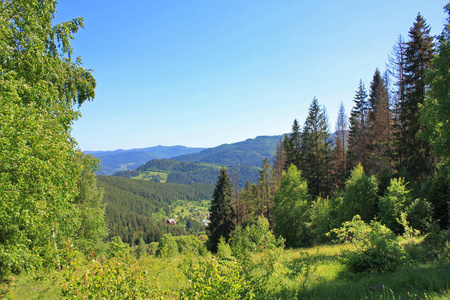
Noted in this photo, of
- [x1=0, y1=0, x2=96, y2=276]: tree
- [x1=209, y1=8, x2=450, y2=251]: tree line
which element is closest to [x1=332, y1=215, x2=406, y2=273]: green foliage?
[x1=209, y1=8, x2=450, y2=251]: tree line

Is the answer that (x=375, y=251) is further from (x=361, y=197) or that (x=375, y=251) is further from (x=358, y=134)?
(x=358, y=134)

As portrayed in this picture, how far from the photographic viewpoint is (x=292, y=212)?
26719 millimetres

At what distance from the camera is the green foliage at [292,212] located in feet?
87.9

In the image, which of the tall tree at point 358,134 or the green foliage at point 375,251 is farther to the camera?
the tall tree at point 358,134

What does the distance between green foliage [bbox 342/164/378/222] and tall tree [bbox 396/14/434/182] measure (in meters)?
3.80

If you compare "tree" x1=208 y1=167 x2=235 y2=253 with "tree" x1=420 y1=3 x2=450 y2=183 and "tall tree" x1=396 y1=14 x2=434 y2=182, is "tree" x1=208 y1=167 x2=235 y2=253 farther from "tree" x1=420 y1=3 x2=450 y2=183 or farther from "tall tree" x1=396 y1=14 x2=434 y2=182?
"tree" x1=420 y1=3 x2=450 y2=183

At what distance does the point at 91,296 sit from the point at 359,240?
9.46 metres

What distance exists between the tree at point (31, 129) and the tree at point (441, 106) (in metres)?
16.0

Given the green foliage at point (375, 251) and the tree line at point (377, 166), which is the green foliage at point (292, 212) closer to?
the tree line at point (377, 166)

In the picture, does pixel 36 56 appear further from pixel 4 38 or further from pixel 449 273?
pixel 449 273

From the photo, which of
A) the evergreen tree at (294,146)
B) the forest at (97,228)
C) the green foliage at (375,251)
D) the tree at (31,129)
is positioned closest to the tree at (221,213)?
the evergreen tree at (294,146)

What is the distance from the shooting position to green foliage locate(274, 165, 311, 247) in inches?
1054

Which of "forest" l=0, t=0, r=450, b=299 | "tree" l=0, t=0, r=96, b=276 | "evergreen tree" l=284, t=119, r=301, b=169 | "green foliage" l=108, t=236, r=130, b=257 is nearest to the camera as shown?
"forest" l=0, t=0, r=450, b=299

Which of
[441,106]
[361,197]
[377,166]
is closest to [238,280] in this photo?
[441,106]
